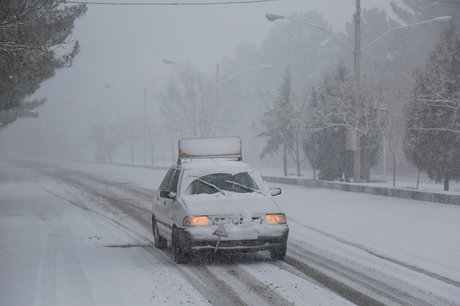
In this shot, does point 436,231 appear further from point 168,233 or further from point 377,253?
point 168,233

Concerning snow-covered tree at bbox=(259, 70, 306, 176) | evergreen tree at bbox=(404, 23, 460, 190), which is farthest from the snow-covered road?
snow-covered tree at bbox=(259, 70, 306, 176)

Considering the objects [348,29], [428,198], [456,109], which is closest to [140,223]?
[428,198]

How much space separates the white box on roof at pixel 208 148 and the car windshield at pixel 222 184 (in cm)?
132

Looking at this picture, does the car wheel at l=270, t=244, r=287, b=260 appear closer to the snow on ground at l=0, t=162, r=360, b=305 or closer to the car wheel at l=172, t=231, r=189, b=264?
the snow on ground at l=0, t=162, r=360, b=305

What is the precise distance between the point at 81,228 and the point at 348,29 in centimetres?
6101

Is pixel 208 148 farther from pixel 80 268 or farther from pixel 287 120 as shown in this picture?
pixel 287 120

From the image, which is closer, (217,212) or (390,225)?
(217,212)

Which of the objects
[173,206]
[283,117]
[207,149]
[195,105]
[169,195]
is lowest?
[173,206]

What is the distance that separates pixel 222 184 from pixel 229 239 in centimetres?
150

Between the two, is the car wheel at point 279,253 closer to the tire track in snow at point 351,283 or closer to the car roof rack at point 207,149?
the tire track in snow at point 351,283

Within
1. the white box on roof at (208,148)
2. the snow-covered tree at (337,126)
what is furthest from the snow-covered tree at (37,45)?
the snow-covered tree at (337,126)

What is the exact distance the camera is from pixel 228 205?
9.19 m

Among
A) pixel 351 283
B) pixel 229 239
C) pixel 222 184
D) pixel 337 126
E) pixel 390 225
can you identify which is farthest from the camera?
pixel 337 126

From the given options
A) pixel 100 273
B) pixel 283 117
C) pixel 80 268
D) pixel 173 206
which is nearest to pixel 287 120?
pixel 283 117
